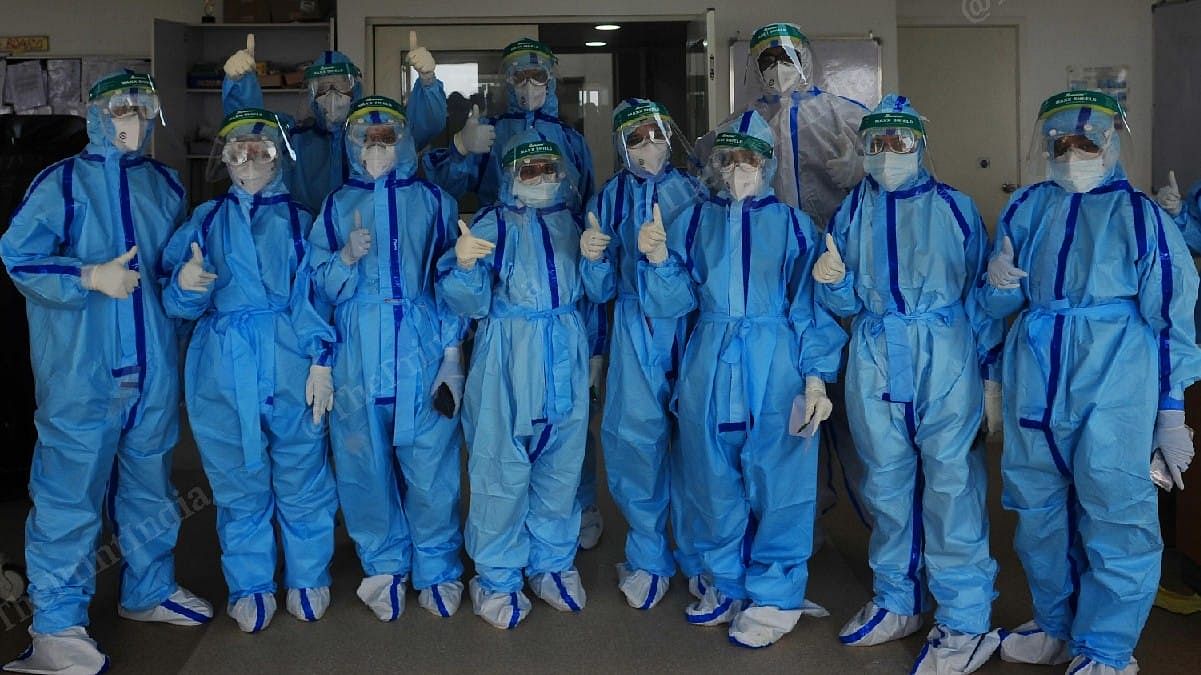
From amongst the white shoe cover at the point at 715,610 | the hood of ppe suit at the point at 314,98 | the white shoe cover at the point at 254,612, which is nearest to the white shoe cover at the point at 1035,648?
the white shoe cover at the point at 715,610

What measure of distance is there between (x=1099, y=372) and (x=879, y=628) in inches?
32.4

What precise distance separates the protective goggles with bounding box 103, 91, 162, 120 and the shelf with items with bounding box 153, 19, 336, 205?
270 cm

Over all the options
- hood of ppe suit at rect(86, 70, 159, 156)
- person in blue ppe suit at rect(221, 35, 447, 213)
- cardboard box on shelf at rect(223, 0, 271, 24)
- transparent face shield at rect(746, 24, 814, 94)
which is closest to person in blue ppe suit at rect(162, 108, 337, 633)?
hood of ppe suit at rect(86, 70, 159, 156)

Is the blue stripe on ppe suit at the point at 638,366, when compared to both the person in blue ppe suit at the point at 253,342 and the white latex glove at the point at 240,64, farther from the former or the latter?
the white latex glove at the point at 240,64

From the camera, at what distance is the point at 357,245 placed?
107 inches

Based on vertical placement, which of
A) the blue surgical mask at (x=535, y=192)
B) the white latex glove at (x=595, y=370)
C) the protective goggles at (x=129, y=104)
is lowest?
the white latex glove at (x=595, y=370)

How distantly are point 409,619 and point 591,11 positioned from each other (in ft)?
10.0

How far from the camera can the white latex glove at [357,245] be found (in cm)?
271

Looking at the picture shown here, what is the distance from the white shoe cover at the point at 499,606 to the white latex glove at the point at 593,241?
2.93 ft

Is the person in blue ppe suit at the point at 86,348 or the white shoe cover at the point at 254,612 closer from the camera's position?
the person in blue ppe suit at the point at 86,348

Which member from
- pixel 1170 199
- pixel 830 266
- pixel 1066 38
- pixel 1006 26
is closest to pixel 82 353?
pixel 830 266

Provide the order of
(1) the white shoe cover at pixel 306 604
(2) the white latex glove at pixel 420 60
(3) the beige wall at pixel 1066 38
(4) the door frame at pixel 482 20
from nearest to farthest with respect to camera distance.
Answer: (1) the white shoe cover at pixel 306 604
(2) the white latex glove at pixel 420 60
(4) the door frame at pixel 482 20
(3) the beige wall at pixel 1066 38

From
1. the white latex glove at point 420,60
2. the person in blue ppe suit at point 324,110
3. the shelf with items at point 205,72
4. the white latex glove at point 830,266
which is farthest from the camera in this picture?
the shelf with items at point 205,72

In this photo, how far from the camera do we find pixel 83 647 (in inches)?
107
